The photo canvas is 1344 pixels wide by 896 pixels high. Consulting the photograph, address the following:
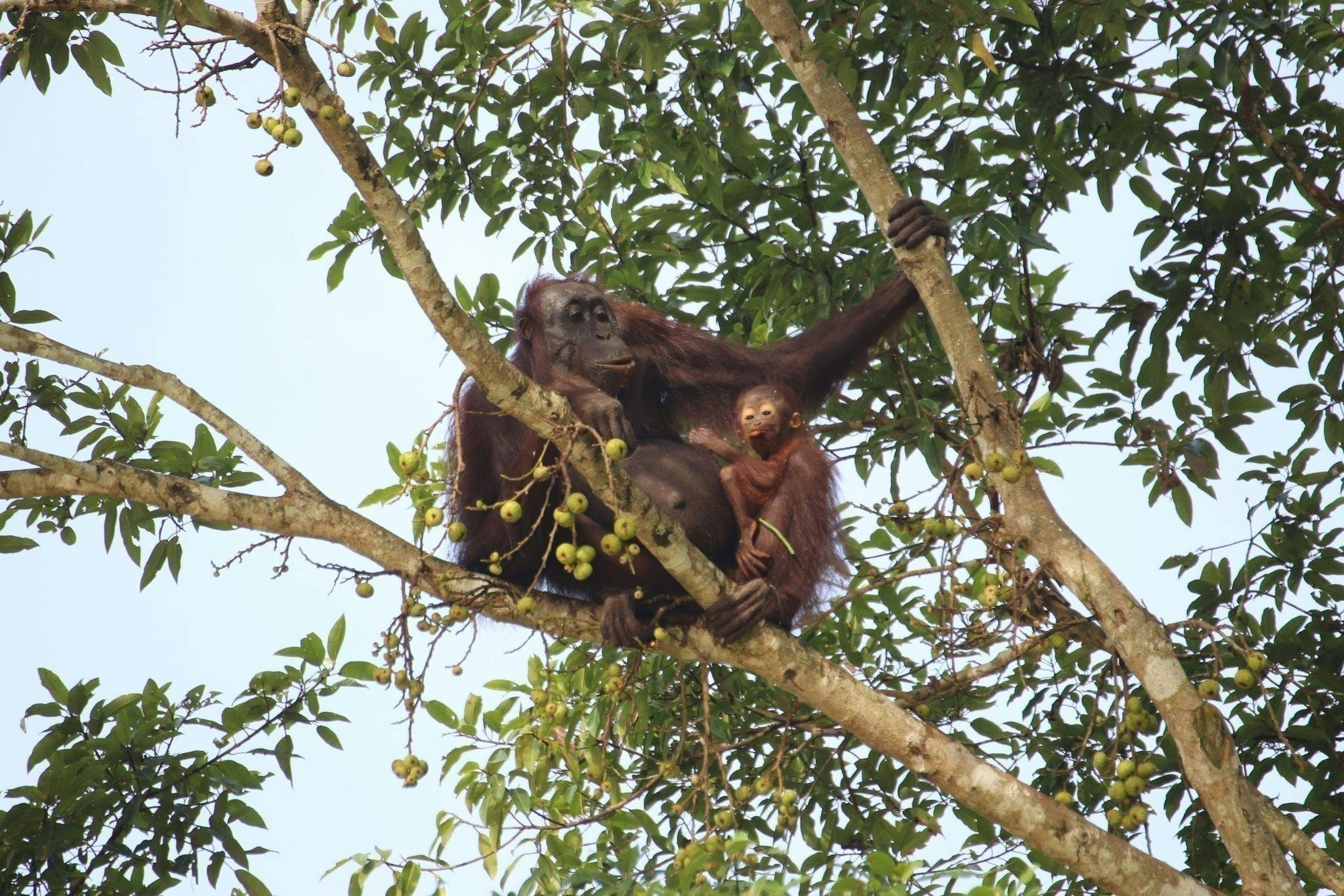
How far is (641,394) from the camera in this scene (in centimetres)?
578

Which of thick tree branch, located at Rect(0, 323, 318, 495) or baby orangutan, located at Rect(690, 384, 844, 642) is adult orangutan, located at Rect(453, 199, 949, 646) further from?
thick tree branch, located at Rect(0, 323, 318, 495)

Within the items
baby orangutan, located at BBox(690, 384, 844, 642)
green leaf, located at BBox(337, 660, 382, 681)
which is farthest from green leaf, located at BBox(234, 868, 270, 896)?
baby orangutan, located at BBox(690, 384, 844, 642)

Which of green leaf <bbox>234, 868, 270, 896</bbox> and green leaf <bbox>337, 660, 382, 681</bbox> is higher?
green leaf <bbox>337, 660, 382, 681</bbox>

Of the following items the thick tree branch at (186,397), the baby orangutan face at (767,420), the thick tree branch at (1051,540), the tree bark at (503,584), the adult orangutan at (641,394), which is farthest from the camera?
the baby orangutan face at (767,420)

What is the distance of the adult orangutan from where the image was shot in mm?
5113

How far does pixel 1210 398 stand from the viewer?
503 cm

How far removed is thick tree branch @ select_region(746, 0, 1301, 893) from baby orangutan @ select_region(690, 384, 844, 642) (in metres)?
0.84

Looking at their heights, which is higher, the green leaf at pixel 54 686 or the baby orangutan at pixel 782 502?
the baby orangutan at pixel 782 502

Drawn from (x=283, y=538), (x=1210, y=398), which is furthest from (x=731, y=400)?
(x=283, y=538)

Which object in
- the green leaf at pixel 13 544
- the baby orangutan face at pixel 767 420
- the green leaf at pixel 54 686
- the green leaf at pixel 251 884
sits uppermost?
the baby orangutan face at pixel 767 420

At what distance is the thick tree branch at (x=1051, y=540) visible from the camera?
12.2ft

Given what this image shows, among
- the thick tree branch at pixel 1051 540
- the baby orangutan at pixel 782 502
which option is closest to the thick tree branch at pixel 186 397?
the baby orangutan at pixel 782 502

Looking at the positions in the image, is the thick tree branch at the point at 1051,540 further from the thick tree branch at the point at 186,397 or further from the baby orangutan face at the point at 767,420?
the thick tree branch at the point at 186,397

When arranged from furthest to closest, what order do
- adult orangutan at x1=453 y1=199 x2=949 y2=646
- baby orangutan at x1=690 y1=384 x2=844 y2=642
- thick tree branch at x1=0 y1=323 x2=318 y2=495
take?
adult orangutan at x1=453 y1=199 x2=949 y2=646 < baby orangutan at x1=690 y1=384 x2=844 y2=642 < thick tree branch at x1=0 y1=323 x2=318 y2=495
